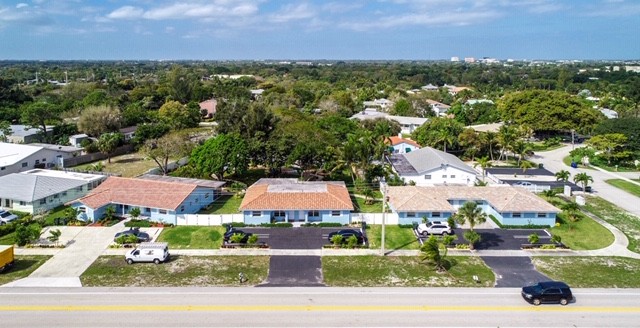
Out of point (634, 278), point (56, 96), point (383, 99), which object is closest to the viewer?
point (634, 278)

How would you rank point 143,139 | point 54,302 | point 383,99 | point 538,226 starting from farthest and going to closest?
point 383,99, point 143,139, point 538,226, point 54,302

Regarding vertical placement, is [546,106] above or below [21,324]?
above

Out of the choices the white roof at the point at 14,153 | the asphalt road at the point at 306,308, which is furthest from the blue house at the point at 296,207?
the white roof at the point at 14,153

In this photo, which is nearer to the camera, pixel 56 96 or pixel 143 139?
pixel 143 139

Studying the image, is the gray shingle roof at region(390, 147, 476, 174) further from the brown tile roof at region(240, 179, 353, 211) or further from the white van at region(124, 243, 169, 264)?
the white van at region(124, 243, 169, 264)

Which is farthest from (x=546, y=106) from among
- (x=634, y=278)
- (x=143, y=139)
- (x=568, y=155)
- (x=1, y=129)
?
(x=1, y=129)

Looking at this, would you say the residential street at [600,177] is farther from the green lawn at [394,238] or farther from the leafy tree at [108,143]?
the leafy tree at [108,143]

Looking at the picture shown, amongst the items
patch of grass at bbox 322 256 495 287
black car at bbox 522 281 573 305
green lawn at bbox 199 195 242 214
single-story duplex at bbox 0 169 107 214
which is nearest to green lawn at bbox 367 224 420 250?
patch of grass at bbox 322 256 495 287

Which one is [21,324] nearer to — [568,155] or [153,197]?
[153,197]
